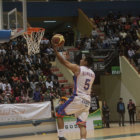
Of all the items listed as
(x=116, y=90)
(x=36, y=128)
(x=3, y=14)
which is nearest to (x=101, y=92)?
(x=116, y=90)

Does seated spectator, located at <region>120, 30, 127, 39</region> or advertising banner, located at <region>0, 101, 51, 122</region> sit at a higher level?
seated spectator, located at <region>120, 30, 127, 39</region>

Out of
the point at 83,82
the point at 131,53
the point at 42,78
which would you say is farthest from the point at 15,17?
the point at 131,53

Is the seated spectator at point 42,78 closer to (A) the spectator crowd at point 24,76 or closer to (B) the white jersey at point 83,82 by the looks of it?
(A) the spectator crowd at point 24,76

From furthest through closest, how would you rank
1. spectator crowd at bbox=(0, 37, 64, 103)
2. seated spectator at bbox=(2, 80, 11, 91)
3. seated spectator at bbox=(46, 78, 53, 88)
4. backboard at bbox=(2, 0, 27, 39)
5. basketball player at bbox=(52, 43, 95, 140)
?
1. seated spectator at bbox=(46, 78, 53, 88)
2. seated spectator at bbox=(2, 80, 11, 91)
3. spectator crowd at bbox=(0, 37, 64, 103)
4. backboard at bbox=(2, 0, 27, 39)
5. basketball player at bbox=(52, 43, 95, 140)

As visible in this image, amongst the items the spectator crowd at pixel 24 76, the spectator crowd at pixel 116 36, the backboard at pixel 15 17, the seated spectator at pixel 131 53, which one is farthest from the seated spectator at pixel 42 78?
the backboard at pixel 15 17

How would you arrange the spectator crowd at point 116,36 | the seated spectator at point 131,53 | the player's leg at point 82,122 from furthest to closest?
the spectator crowd at point 116,36 < the seated spectator at point 131,53 < the player's leg at point 82,122

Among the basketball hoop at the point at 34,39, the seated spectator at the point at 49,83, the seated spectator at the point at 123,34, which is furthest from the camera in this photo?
the seated spectator at the point at 123,34

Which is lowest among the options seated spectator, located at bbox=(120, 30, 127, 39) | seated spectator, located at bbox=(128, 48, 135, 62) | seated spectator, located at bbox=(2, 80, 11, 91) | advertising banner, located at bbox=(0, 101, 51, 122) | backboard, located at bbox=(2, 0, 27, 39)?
advertising banner, located at bbox=(0, 101, 51, 122)

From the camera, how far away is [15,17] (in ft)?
47.0

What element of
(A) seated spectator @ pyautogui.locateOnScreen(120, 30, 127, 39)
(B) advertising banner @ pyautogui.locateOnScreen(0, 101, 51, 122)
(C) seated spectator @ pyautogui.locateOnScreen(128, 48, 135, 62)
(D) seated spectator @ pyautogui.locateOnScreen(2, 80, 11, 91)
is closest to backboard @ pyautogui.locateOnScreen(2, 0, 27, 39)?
(B) advertising banner @ pyautogui.locateOnScreen(0, 101, 51, 122)

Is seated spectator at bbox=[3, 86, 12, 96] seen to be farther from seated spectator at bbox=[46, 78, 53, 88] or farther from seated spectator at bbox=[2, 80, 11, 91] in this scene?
seated spectator at bbox=[46, 78, 53, 88]

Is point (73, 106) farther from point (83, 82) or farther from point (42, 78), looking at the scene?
point (42, 78)

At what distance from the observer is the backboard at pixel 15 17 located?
13889 millimetres

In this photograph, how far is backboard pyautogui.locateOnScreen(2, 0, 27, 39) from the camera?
13889mm
